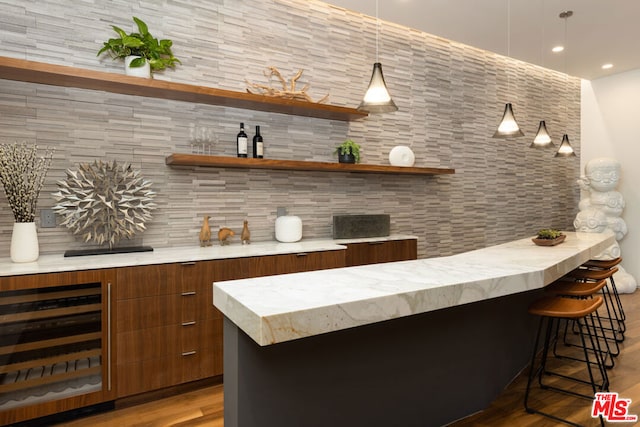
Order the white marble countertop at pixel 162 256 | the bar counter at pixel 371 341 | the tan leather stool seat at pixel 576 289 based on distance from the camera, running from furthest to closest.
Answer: the tan leather stool seat at pixel 576 289, the white marble countertop at pixel 162 256, the bar counter at pixel 371 341

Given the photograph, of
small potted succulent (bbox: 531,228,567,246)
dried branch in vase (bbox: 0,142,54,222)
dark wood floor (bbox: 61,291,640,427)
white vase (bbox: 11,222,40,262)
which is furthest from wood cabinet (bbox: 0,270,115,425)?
small potted succulent (bbox: 531,228,567,246)

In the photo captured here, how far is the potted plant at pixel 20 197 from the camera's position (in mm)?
2301

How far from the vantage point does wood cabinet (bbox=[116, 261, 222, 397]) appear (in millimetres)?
2375

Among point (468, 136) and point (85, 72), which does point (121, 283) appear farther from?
point (468, 136)

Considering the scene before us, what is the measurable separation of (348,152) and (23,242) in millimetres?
2610

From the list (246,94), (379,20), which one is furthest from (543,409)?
(379,20)

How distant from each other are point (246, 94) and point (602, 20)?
3920 mm

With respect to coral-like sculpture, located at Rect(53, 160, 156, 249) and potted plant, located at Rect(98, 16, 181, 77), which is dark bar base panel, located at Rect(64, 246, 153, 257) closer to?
coral-like sculpture, located at Rect(53, 160, 156, 249)

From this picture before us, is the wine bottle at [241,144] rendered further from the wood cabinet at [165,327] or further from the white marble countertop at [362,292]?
the white marble countertop at [362,292]

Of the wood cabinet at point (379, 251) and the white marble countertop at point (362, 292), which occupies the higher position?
the white marble countertop at point (362, 292)

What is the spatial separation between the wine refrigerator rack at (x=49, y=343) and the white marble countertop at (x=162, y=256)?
4.7 inches

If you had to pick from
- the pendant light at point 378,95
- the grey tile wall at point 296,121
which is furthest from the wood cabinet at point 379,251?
the pendant light at point 378,95

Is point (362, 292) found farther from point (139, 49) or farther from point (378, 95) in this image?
point (139, 49)

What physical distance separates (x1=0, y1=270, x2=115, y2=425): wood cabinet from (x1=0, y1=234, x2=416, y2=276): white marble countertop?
→ 5 centimetres
